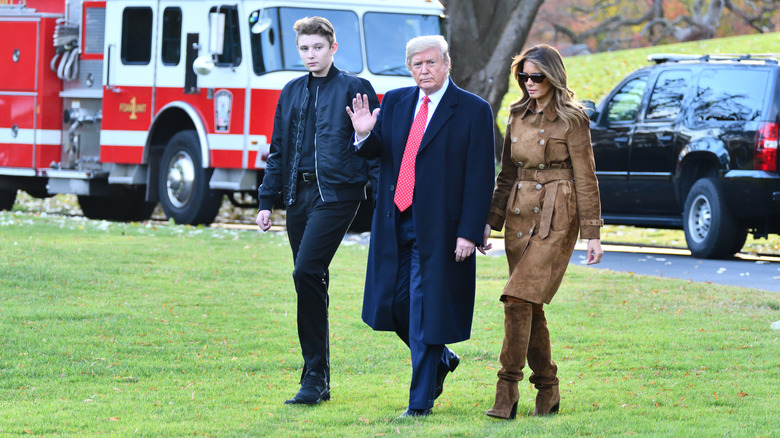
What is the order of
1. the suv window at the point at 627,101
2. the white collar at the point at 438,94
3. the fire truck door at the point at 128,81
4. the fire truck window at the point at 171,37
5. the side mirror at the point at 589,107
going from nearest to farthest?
the white collar at the point at 438,94
the side mirror at the point at 589,107
the suv window at the point at 627,101
the fire truck window at the point at 171,37
the fire truck door at the point at 128,81

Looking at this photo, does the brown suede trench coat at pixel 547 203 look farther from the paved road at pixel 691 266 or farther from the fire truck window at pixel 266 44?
the fire truck window at pixel 266 44

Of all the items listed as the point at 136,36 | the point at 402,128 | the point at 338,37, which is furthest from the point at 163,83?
the point at 402,128

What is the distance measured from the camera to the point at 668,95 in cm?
1478

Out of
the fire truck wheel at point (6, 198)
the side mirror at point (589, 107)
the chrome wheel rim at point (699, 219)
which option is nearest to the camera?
the side mirror at point (589, 107)

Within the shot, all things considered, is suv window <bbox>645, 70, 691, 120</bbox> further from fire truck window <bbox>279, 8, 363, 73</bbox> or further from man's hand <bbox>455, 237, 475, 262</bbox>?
man's hand <bbox>455, 237, 475, 262</bbox>

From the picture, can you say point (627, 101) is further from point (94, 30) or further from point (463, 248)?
point (463, 248)

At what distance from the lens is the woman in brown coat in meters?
6.35

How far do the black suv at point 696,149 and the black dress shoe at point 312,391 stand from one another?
24.8 ft

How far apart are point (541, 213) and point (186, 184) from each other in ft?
37.5

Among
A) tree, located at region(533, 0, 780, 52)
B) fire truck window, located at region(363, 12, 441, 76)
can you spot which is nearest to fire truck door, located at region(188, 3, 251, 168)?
fire truck window, located at region(363, 12, 441, 76)

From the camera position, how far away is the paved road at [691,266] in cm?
1238

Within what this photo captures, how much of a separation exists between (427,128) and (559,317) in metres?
3.77

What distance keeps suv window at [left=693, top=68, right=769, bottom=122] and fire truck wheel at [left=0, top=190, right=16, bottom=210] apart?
1129 centimetres

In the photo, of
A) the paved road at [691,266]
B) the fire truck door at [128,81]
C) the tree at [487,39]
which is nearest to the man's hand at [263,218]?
the paved road at [691,266]
